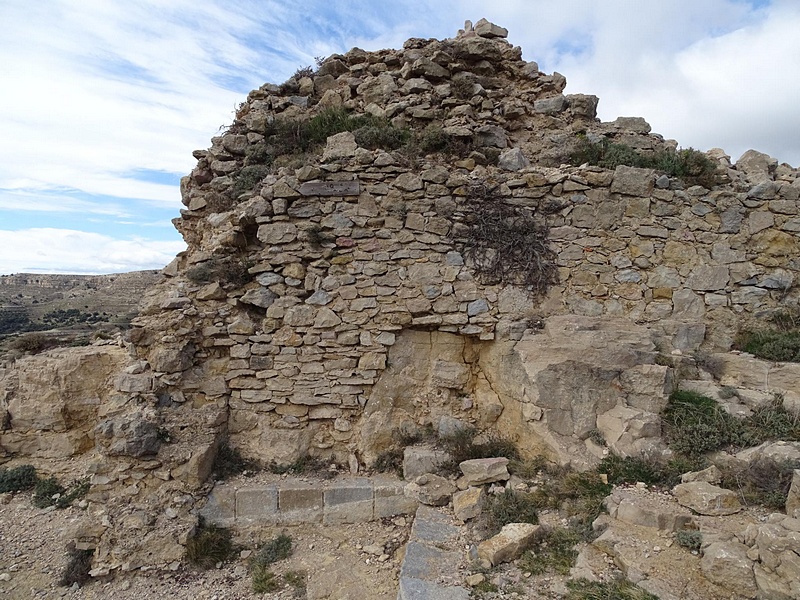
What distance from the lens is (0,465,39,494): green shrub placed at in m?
5.41

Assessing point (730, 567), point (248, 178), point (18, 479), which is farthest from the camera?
point (248, 178)

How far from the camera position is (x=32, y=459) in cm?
559

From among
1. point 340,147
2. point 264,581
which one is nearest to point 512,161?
point 340,147

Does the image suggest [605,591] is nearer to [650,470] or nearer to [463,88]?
[650,470]

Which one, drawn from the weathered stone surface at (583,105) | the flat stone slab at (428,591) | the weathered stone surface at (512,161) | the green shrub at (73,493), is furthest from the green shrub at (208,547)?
the weathered stone surface at (583,105)

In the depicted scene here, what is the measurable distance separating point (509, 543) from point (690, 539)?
4.18 feet

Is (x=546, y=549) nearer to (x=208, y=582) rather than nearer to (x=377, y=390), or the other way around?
(x=377, y=390)

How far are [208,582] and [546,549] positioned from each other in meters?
3.12

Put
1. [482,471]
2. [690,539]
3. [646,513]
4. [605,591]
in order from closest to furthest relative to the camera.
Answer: [605,591] < [690,539] < [646,513] < [482,471]

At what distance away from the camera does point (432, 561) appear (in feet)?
12.7

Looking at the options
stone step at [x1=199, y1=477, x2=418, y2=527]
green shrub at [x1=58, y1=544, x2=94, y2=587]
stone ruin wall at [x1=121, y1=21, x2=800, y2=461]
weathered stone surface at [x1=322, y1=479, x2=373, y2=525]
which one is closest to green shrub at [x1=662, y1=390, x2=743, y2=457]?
stone ruin wall at [x1=121, y1=21, x2=800, y2=461]

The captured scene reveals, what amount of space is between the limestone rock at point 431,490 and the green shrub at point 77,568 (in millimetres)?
3210

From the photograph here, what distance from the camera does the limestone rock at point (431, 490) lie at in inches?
192

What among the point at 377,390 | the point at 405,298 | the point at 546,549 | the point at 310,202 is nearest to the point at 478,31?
the point at 310,202
